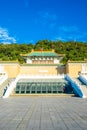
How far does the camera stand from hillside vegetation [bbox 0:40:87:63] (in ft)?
195

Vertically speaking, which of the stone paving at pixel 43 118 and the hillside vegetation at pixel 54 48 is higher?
the hillside vegetation at pixel 54 48

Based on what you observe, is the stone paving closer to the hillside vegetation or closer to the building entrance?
the building entrance

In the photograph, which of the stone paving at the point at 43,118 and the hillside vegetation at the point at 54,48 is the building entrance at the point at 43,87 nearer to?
the stone paving at the point at 43,118

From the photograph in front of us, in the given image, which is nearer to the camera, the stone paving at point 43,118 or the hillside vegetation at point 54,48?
the stone paving at point 43,118

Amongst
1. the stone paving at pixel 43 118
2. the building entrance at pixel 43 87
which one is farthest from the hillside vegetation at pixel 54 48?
the stone paving at pixel 43 118

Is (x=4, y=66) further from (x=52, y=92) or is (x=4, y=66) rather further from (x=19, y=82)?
(x=52, y=92)

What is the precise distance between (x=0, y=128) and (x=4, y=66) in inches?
1219

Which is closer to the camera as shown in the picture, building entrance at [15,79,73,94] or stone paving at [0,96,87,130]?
stone paving at [0,96,87,130]

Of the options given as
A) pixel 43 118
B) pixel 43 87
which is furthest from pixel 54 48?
pixel 43 118

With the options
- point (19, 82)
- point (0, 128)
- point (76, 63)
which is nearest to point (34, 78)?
point (19, 82)

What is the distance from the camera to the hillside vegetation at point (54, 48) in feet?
195

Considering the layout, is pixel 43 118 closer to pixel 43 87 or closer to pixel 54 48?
pixel 43 87

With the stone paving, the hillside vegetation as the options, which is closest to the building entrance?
the stone paving

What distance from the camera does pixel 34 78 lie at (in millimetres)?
31266
